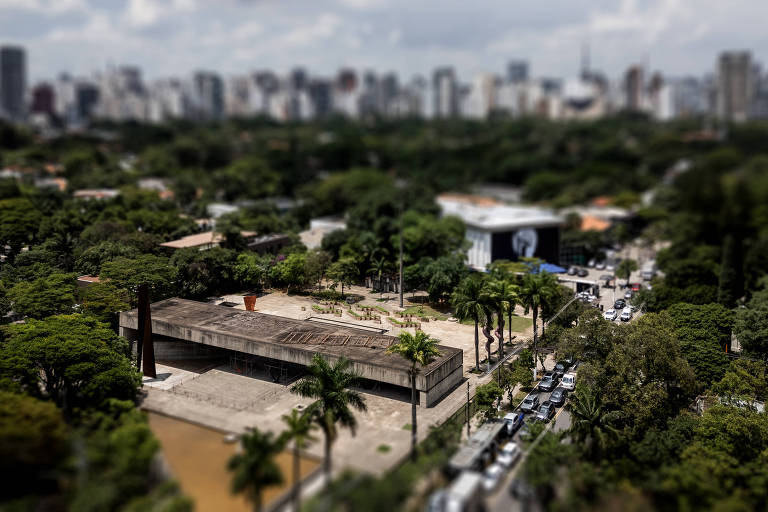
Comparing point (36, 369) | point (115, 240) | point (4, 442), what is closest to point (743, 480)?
point (4, 442)

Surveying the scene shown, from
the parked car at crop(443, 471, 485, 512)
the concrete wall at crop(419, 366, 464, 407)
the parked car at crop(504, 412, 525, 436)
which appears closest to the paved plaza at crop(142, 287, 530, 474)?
the concrete wall at crop(419, 366, 464, 407)

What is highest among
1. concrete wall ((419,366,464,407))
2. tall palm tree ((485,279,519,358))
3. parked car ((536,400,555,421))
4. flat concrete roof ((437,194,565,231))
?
flat concrete roof ((437,194,565,231))

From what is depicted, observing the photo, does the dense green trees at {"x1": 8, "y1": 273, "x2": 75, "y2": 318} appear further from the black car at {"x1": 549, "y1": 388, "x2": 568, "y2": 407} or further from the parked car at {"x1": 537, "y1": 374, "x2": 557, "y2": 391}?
the black car at {"x1": 549, "y1": 388, "x2": 568, "y2": 407}

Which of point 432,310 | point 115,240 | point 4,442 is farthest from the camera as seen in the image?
point 115,240

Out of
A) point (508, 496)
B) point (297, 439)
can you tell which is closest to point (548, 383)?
point (508, 496)

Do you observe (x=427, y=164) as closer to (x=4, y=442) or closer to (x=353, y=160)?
(x=353, y=160)

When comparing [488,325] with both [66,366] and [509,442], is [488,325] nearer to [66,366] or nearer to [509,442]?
[509,442]

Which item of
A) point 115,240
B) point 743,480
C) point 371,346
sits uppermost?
point 115,240
